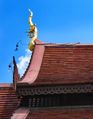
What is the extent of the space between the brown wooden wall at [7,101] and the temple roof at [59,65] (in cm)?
144

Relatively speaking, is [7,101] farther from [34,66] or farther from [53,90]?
[53,90]

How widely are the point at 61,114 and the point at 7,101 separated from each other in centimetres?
360

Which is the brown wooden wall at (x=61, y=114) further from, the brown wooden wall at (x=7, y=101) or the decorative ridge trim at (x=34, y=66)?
the brown wooden wall at (x=7, y=101)

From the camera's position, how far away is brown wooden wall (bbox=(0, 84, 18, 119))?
1638cm

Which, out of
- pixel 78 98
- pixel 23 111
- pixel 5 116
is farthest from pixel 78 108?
pixel 5 116

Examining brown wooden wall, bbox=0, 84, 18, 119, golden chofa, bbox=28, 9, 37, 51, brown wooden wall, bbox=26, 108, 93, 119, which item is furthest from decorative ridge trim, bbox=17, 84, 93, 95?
golden chofa, bbox=28, 9, 37, 51

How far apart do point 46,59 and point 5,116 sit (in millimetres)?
2518

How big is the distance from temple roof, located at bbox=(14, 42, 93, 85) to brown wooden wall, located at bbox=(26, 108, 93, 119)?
0.84 m

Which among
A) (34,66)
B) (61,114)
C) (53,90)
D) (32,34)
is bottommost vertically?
(61,114)

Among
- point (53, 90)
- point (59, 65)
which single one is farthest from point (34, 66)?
point (53, 90)

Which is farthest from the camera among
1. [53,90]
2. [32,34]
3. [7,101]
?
[32,34]

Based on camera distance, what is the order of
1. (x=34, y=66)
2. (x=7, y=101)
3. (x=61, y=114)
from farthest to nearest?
(x=7, y=101) → (x=34, y=66) → (x=61, y=114)

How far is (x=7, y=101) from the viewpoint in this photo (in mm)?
17375

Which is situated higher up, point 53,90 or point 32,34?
point 32,34
